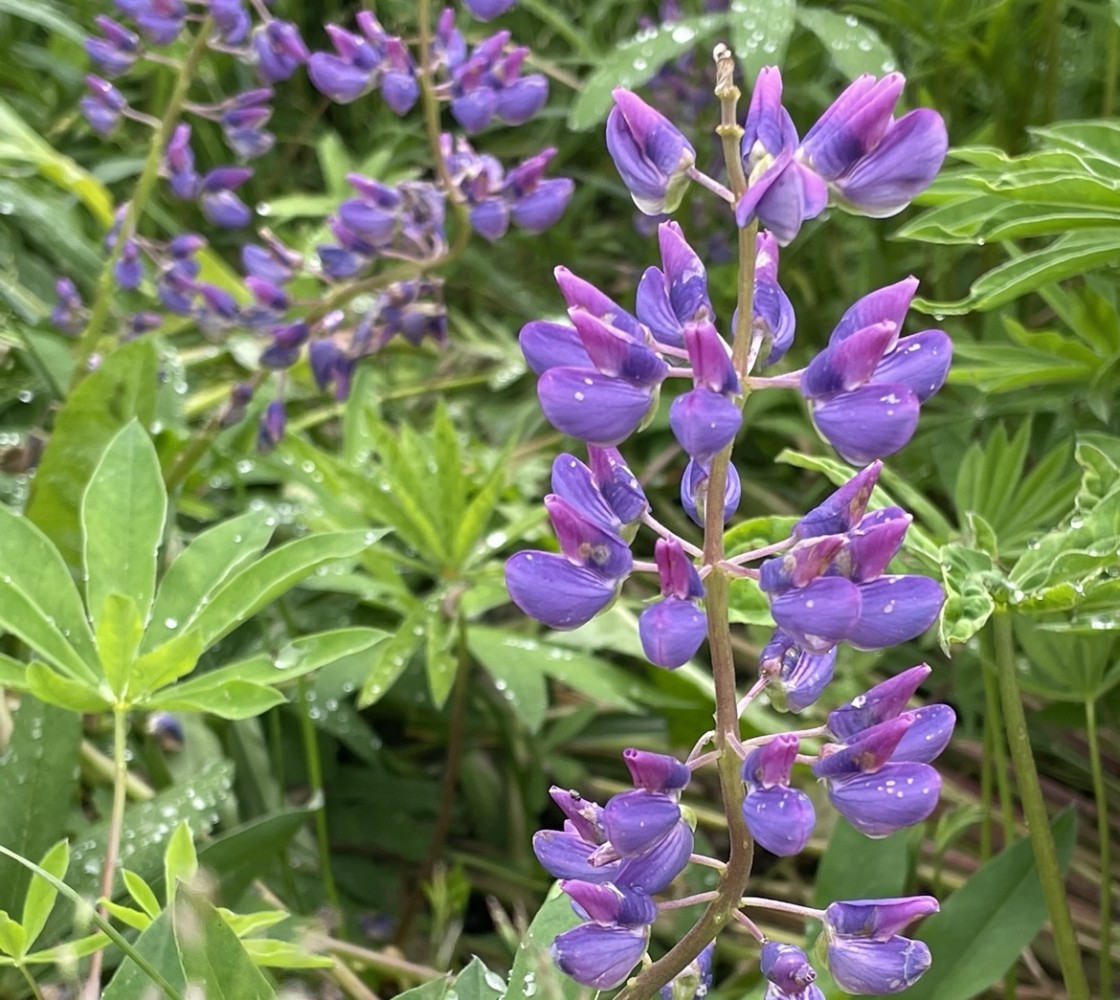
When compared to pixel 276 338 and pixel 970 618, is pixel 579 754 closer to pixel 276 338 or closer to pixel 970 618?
pixel 276 338

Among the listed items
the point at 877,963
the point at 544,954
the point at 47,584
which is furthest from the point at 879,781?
the point at 47,584

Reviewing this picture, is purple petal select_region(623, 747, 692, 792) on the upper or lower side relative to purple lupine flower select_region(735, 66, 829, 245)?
lower

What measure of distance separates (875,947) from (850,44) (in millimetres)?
1124

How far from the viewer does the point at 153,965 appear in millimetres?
717

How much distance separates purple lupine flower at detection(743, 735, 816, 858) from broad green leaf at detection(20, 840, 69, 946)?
518 mm

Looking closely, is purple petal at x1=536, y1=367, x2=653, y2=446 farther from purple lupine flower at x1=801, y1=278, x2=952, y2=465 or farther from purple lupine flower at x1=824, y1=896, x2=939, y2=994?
purple lupine flower at x1=824, y1=896, x2=939, y2=994

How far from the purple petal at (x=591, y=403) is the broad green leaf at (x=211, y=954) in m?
0.33

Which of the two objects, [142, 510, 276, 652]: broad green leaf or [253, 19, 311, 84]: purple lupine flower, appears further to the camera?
[253, 19, 311, 84]: purple lupine flower

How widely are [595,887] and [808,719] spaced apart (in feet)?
2.99

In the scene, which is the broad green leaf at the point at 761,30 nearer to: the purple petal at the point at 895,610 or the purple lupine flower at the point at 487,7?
the purple lupine flower at the point at 487,7

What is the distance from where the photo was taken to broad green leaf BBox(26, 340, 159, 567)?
4.24 ft

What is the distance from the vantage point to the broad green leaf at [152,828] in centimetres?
99

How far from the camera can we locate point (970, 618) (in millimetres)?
803

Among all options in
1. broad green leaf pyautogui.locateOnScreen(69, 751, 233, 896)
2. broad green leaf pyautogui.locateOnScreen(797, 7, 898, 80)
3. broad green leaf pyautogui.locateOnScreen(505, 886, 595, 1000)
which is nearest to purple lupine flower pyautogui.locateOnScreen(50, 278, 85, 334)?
broad green leaf pyautogui.locateOnScreen(69, 751, 233, 896)
